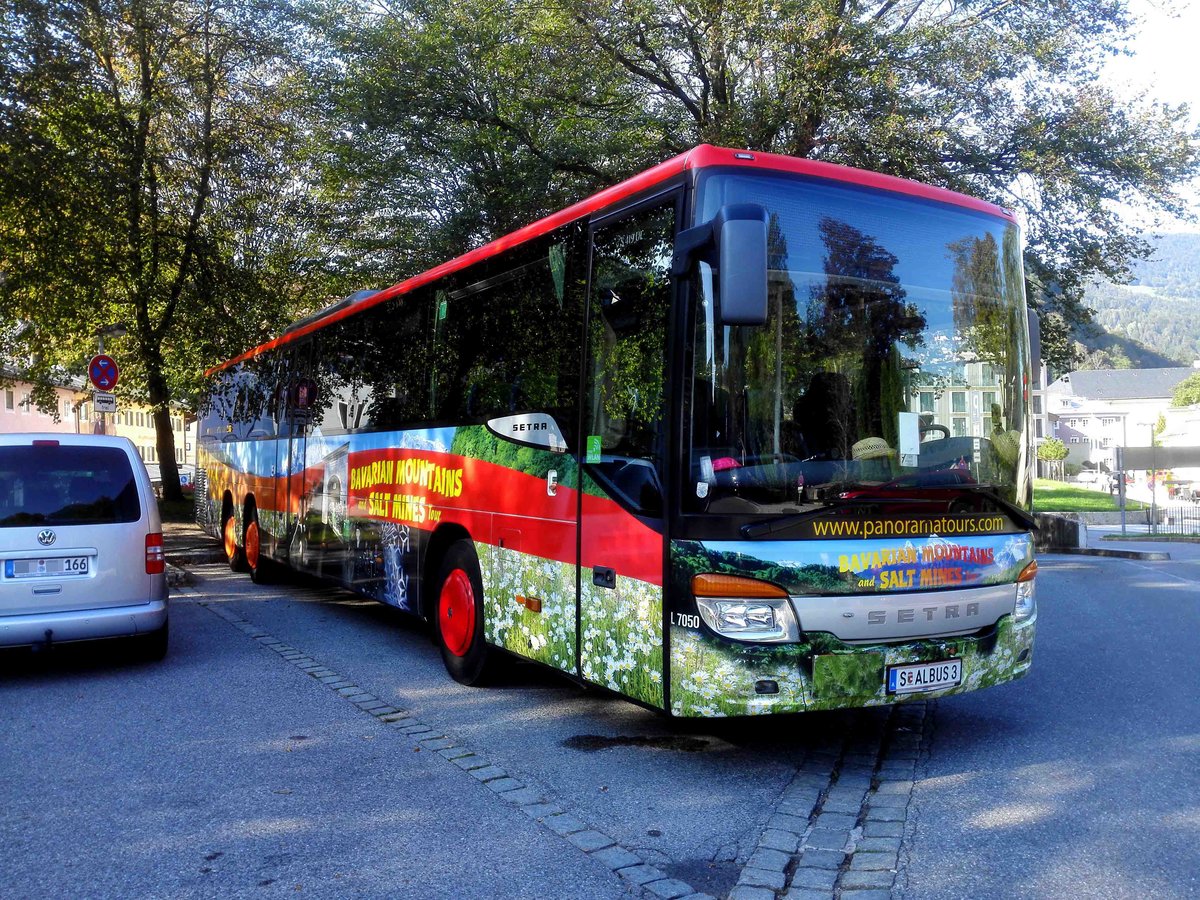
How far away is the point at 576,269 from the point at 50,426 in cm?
7705

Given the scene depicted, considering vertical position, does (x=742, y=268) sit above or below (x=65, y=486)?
above

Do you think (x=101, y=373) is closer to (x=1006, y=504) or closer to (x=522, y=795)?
(x=522, y=795)

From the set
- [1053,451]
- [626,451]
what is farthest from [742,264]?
[1053,451]

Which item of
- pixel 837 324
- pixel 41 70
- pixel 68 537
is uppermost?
pixel 41 70

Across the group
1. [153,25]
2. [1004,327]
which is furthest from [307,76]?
[1004,327]

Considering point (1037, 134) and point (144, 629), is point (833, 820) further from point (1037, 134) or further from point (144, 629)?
point (1037, 134)

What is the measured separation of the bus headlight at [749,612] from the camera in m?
5.12

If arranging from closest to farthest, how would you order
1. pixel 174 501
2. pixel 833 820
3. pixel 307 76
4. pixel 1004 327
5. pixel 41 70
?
1. pixel 833 820
2. pixel 1004 327
3. pixel 41 70
4. pixel 307 76
5. pixel 174 501

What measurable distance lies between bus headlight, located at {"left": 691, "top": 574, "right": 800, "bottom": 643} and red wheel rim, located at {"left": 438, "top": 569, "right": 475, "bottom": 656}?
2.72 metres

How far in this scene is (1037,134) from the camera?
19047 millimetres

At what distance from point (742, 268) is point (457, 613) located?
3.85m

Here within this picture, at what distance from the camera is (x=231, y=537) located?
15125 millimetres

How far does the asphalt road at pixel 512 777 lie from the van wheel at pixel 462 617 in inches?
6.3

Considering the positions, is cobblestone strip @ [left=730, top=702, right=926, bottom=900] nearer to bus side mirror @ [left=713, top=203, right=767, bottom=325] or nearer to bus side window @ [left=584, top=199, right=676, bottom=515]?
bus side window @ [left=584, top=199, right=676, bottom=515]
